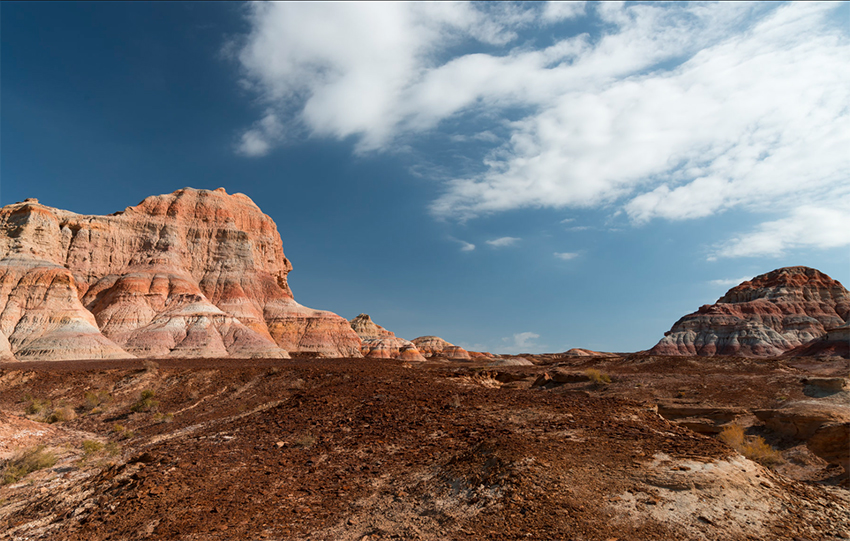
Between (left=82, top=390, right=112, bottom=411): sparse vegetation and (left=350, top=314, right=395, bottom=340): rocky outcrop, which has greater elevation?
(left=350, top=314, right=395, bottom=340): rocky outcrop

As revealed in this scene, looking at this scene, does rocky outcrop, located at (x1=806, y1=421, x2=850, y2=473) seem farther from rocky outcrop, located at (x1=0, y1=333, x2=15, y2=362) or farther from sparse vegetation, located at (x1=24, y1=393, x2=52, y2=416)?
rocky outcrop, located at (x1=0, y1=333, x2=15, y2=362)

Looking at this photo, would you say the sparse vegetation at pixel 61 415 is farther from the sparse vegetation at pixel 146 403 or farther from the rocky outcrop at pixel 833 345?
the rocky outcrop at pixel 833 345

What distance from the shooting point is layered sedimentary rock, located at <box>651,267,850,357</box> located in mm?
85375

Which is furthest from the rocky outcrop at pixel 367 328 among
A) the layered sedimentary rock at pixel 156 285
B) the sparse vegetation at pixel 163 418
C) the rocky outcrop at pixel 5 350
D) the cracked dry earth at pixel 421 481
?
the cracked dry earth at pixel 421 481

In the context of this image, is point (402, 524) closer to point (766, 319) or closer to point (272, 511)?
point (272, 511)

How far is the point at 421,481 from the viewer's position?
27.9 ft

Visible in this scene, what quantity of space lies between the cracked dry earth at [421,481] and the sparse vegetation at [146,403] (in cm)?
393

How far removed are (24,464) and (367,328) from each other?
9876cm

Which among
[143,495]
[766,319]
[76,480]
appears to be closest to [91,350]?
[76,480]

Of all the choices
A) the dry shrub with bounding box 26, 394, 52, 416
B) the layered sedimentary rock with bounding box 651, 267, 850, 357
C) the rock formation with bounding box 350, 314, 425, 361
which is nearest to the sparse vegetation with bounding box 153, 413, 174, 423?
the dry shrub with bounding box 26, 394, 52, 416

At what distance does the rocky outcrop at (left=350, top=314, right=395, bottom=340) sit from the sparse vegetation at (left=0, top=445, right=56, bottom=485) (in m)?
94.2

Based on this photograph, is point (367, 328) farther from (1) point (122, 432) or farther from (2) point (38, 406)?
(1) point (122, 432)

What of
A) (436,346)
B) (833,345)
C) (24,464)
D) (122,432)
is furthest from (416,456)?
(436,346)

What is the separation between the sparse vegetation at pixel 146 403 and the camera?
66.1 feet
